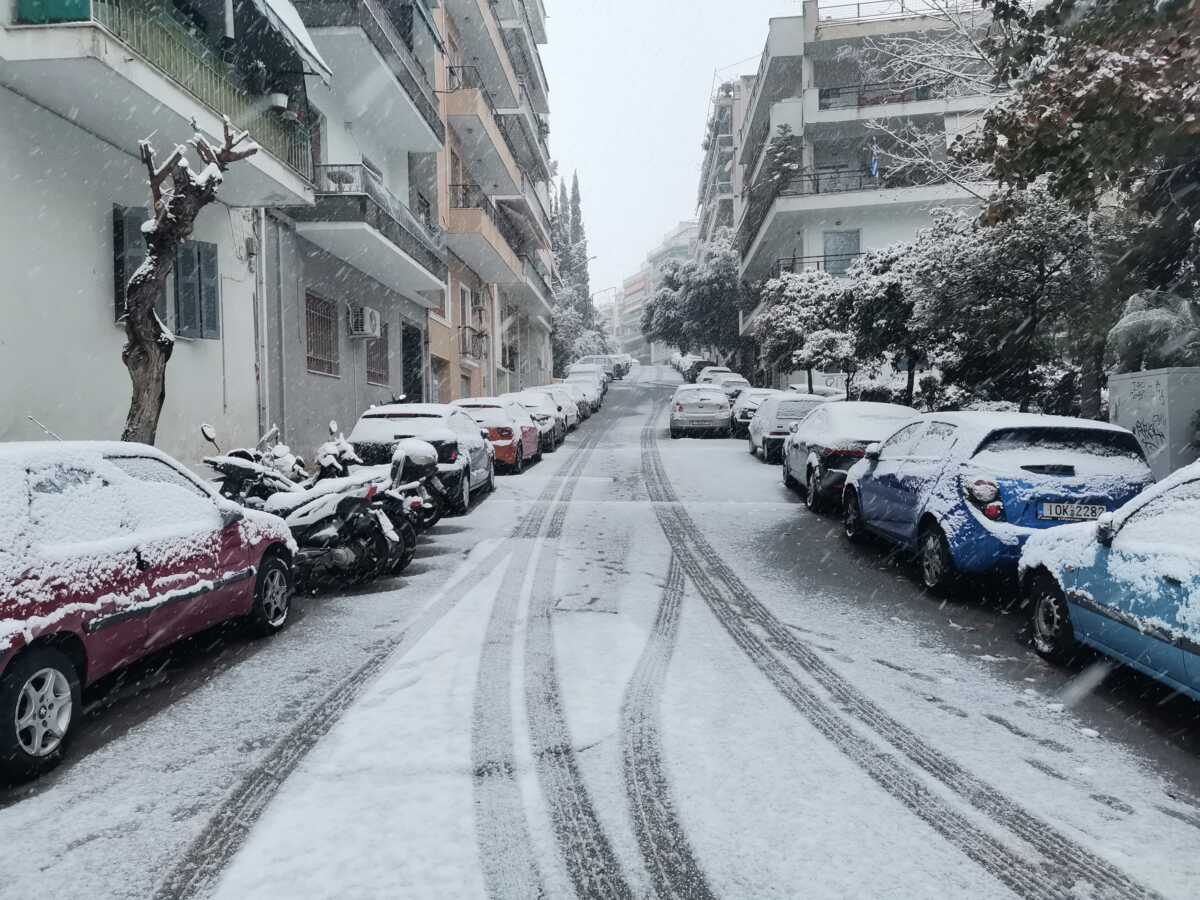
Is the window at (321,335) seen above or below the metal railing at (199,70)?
below

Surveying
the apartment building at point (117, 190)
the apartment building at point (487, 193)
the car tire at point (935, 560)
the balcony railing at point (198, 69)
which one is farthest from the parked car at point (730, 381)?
the car tire at point (935, 560)

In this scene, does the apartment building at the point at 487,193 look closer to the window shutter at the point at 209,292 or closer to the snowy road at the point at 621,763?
the window shutter at the point at 209,292

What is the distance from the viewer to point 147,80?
9836 mm

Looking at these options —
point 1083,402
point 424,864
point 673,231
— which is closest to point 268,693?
point 424,864

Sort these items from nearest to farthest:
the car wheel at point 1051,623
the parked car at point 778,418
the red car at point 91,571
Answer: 1. the red car at point 91,571
2. the car wheel at point 1051,623
3. the parked car at point 778,418

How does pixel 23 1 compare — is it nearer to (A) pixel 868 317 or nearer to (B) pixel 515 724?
(B) pixel 515 724

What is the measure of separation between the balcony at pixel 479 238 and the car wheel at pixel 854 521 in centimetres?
1954

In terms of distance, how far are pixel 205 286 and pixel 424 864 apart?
11.9 meters

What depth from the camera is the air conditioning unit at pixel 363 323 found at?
67.2 feet

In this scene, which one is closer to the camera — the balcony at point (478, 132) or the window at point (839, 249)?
the balcony at point (478, 132)

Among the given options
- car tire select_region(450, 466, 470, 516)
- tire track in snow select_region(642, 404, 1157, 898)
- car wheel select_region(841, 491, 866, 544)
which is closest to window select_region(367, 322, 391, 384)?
car tire select_region(450, 466, 470, 516)

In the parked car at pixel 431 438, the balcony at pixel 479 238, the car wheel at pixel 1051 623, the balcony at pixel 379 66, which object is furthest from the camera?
the balcony at pixel 479 238

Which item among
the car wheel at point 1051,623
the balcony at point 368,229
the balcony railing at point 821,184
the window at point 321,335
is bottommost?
the car wheel at point 1051,623

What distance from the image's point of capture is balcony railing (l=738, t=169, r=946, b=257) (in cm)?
3300
